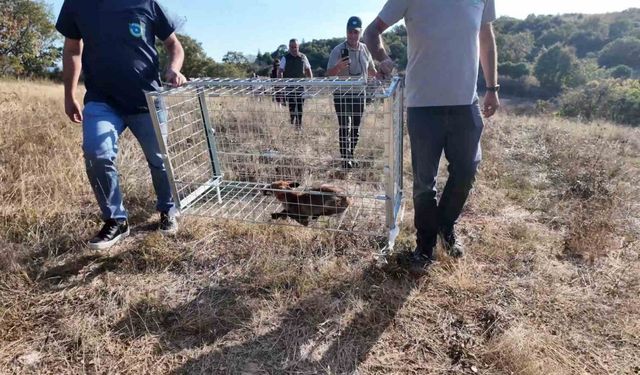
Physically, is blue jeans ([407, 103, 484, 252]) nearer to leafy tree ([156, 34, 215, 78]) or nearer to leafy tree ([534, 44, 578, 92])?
leafy tree ([156, 34, 215, 78])

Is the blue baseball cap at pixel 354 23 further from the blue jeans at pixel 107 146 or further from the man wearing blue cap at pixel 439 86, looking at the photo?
the blue jeans at pixel 107 146

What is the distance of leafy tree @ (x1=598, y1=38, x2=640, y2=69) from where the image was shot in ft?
183

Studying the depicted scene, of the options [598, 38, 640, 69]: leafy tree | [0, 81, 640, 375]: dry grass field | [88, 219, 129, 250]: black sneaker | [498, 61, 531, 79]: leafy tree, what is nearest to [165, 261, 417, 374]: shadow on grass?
[0, 81, 640, 375]: dry grass field

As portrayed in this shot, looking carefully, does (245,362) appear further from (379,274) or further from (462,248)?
(462,248)

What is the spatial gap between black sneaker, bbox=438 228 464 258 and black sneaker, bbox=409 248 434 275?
15 centimetres

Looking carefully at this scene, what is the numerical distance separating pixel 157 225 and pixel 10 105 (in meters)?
2.83

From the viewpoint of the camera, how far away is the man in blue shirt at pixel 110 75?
2258 millimetres

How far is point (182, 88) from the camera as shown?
8.08 feet

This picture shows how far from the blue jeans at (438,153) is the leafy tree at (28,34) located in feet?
89.8

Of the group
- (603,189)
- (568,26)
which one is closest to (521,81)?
(568,26)

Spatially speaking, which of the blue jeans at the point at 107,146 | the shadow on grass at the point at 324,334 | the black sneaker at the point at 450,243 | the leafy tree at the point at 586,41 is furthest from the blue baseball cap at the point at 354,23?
the leafy tree at the point at 586,41

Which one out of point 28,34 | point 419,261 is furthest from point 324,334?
point 28,34

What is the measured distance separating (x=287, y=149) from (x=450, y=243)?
1.63 meters

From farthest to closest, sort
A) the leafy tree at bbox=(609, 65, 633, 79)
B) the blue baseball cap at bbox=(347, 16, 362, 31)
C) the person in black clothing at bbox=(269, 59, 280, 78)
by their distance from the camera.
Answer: the leafy tree at bbox=(609, 65, 633, 79)
the person in black clothing at bbox=(269, 59, 280, 78)
the blue baseball cap at bbox=(347, 16, 362, 31)
